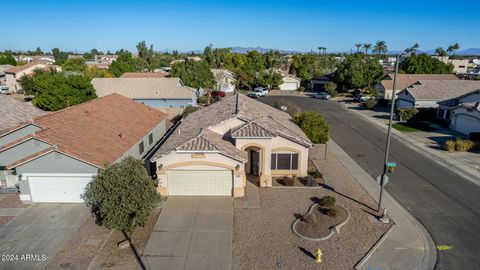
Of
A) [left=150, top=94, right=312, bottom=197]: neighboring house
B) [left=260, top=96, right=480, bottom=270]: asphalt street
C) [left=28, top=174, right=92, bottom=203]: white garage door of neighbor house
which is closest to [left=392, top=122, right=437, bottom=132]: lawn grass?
[left=260, top=96, right=480, bottom=270]: asphalt street

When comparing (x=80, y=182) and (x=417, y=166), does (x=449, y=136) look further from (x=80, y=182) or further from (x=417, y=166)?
(x=80, y=182)

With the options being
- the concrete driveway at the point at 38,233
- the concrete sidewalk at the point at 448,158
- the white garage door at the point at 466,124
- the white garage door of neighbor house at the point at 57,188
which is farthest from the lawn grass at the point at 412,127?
the concrete driveway at the point at 38,233

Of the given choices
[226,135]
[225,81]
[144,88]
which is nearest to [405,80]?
[225,81]

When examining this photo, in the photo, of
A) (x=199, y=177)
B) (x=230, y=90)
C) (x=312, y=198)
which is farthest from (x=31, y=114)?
(x=230, y=90)

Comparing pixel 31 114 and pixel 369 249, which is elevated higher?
pixel 31 114

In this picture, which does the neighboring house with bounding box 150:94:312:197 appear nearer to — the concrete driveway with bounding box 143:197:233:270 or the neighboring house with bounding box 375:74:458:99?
the concrete driveway with bounding box 143:197:233:270

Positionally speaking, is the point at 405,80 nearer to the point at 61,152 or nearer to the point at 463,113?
the point at 463,113
